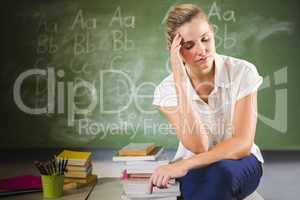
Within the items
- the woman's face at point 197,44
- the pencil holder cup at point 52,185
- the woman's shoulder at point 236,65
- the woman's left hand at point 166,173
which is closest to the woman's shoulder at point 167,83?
the woman's face at point 197,44

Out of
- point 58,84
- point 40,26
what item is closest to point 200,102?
point 58,84

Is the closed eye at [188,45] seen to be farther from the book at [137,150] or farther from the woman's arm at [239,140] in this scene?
the book at [137,150]

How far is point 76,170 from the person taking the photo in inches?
80.2

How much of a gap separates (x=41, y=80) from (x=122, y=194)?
706mm

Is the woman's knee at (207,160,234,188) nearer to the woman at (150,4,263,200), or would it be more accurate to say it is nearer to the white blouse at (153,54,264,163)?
the woman at (150,4,263,200)

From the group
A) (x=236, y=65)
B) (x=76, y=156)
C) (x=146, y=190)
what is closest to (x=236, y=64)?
(x=236, y=65)

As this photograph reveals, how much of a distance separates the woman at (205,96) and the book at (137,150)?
0.42 ft

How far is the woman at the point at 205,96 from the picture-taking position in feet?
6.47

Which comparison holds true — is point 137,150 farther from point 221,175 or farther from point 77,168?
point 221,175

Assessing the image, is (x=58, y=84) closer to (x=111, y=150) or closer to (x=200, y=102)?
(x=111, y=150)

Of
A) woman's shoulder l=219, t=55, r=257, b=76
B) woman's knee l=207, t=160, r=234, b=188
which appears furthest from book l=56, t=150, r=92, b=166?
woman's shoulder l=219, t=55, r=257, b=76


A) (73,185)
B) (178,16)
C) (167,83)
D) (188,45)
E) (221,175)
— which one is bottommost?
(73,185)

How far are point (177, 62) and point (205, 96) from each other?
21cm

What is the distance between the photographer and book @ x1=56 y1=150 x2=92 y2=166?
2023 mm
